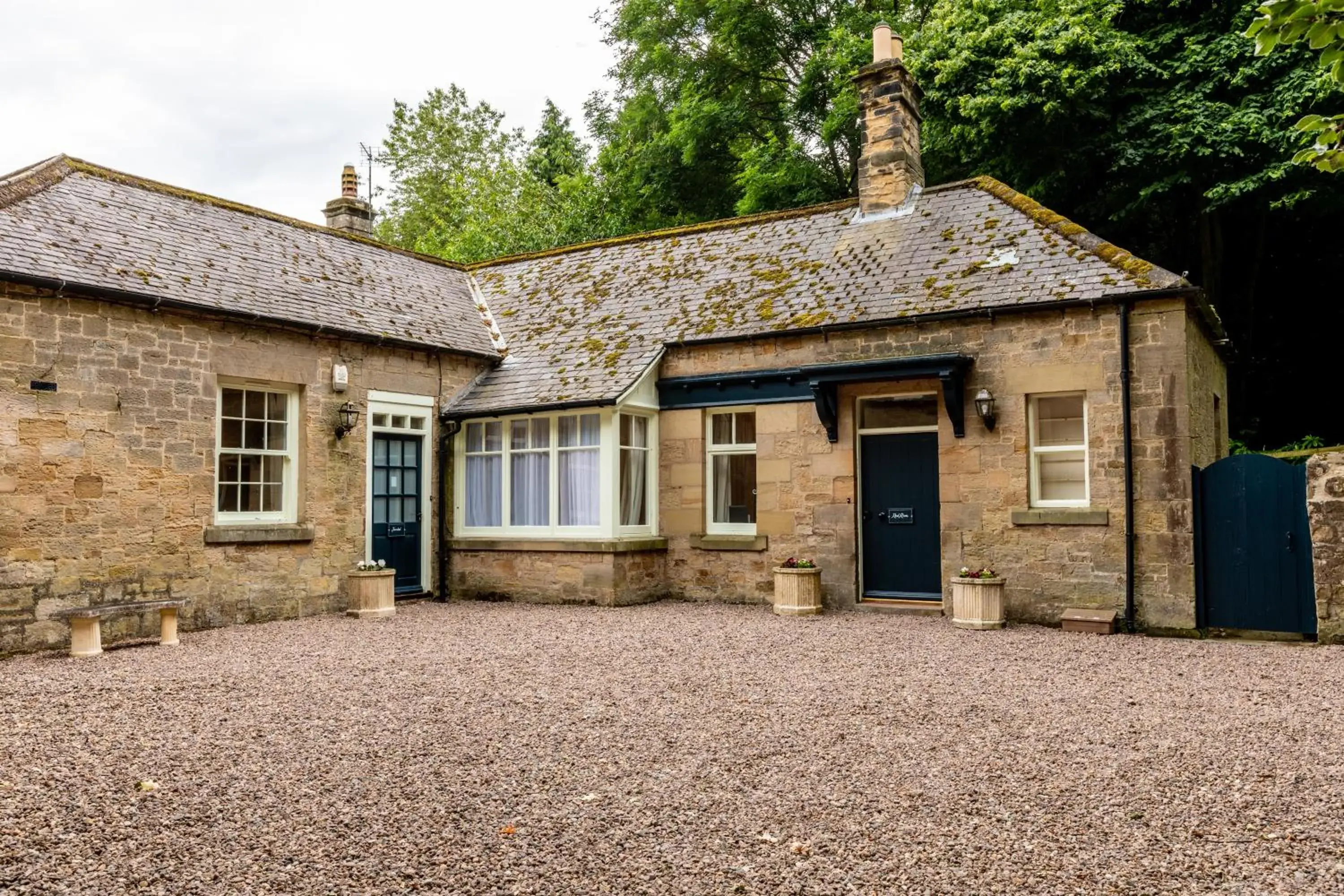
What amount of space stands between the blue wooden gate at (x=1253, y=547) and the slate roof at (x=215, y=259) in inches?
393

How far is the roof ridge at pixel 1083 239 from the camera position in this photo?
10844 mm

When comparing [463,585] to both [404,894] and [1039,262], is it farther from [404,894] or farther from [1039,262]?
[404,894]

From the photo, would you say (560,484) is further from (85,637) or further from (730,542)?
(85,637)

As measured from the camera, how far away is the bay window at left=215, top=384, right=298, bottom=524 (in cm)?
1188

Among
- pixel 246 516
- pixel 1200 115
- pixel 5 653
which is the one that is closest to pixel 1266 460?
pixel 1200 115

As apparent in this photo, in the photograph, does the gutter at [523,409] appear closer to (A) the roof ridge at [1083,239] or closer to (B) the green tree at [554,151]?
(A) the roof ridge at [1083,239]

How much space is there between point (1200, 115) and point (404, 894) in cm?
1753

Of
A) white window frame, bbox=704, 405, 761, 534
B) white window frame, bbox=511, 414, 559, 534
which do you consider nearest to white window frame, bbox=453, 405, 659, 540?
white window frame, bbox=511, 414, 559, 534

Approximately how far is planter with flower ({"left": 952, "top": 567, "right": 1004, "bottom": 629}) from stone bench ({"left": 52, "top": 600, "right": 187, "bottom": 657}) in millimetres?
8453

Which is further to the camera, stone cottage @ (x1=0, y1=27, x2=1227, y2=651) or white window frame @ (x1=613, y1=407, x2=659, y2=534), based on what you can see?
white window frame @ (x1=613, y1=407, x2=659, y2=534)

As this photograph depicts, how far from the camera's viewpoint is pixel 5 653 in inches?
375

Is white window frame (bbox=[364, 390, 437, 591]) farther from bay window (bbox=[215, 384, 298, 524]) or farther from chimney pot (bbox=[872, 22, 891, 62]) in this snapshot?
chimney pot (bbox=[872, 22, 891, 62])

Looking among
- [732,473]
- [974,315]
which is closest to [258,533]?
[732,473]

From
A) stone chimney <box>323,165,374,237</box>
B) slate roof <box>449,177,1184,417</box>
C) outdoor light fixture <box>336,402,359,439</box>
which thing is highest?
stone chimney <box>323,165,374,237</box>
